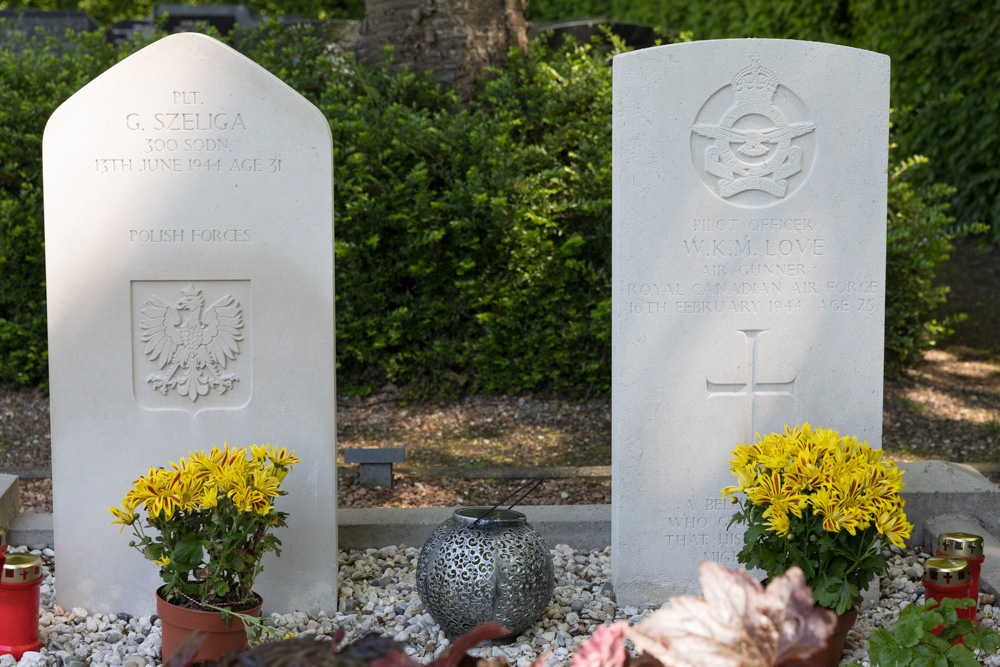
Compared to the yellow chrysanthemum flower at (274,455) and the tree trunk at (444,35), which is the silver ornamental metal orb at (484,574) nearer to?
the yellow chrysanthemum flower at (274,455)

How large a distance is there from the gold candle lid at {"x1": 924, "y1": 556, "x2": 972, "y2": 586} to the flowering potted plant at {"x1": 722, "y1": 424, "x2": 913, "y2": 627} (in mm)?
226

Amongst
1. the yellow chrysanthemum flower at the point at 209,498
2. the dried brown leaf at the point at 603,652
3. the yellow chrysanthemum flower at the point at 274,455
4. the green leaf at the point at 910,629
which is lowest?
the green leaf at the point at 910,629

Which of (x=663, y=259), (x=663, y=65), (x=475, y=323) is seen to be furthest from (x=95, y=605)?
(x=475, y=323)

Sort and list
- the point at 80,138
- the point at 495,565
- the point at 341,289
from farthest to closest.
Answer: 1. the point at 341,289
2. the point at 80,138
3. the point at 495,565

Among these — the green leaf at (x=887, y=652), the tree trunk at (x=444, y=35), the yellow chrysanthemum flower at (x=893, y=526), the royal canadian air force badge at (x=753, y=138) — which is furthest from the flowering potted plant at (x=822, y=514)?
the tree trunk at (x=444, y=35)

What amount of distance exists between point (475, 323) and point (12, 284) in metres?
2.85

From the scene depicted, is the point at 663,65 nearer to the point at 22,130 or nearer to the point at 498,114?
the point at 498,114

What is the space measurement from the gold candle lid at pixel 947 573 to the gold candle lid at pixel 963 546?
6.0 inches

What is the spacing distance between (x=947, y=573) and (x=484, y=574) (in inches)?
53.7

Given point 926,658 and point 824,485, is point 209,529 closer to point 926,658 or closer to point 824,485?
point 824,485

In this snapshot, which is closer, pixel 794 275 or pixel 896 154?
pixel 794 275

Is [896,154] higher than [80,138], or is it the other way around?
[896,154]

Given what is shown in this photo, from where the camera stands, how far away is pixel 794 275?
3.15 metres

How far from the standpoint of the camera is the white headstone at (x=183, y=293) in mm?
2932
